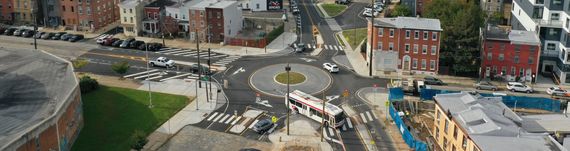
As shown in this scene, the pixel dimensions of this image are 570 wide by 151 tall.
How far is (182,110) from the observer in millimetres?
91688

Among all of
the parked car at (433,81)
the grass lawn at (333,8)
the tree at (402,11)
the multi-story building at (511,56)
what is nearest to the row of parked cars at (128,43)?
the grass lawn at (333,8)

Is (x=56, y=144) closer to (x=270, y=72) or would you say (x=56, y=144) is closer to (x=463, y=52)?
(x=270, y=72)

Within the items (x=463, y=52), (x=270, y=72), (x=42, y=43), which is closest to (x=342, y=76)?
(x=270, y=72)

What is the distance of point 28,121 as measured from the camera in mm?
69250

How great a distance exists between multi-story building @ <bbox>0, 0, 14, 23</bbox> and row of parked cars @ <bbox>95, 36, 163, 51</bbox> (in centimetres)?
2884

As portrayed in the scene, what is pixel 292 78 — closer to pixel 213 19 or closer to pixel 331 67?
pixel 331 67

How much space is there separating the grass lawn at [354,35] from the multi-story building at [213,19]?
80.1ft

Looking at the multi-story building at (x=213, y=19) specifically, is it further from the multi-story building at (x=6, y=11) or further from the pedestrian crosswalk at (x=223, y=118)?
the multi-story building at (x=6, y=11)

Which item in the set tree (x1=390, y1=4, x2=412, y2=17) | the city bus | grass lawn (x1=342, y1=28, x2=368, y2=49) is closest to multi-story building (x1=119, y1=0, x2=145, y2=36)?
grass lawn (x1=342, y1=28, x2=368, y2=49)

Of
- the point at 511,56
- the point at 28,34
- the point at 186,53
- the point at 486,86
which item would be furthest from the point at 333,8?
the point at 28,34

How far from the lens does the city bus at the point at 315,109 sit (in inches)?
3319

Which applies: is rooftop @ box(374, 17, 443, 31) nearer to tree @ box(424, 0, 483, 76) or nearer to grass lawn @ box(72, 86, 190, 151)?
tree @ box(424, 0, 483, 76)

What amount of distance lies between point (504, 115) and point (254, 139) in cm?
3086

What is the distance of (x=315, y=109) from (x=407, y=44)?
95.2 ft
